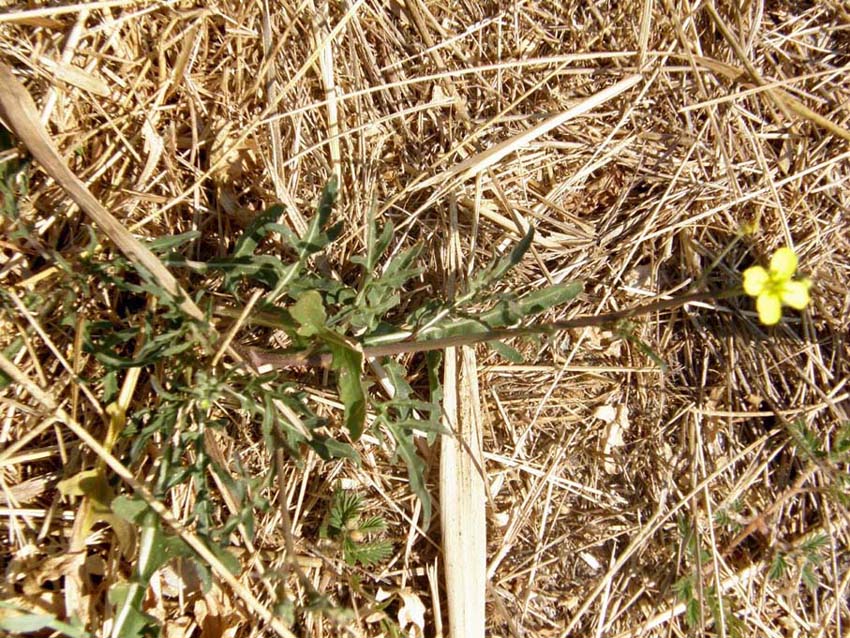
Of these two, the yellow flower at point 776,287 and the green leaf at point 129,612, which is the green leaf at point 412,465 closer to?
the green leaf at point 129,612

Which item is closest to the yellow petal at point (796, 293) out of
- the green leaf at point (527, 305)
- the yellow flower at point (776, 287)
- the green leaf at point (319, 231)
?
the yellow flower at point (776, 287)

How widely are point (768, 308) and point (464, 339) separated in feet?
2.59

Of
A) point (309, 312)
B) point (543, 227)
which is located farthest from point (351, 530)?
point (543, 227)

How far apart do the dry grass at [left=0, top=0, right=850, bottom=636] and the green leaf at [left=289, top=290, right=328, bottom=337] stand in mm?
591

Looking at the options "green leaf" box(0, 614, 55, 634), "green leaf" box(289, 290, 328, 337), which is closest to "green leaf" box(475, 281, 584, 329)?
"green leaf" box(289, 290, 328, 337)

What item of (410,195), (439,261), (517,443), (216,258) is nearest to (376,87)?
(410,195)

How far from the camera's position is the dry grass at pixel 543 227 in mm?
2602

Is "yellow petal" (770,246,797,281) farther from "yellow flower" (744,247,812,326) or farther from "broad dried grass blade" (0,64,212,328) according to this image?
"broad dried grass blade" (0,64,212,328)

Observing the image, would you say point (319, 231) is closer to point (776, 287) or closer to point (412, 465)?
point (412, 465)

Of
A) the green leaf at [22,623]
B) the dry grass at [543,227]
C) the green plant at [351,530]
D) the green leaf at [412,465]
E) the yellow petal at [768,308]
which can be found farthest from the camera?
the green plant at [351,530]

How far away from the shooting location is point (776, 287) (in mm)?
1842

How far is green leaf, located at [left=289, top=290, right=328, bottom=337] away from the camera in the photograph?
7.07 feet

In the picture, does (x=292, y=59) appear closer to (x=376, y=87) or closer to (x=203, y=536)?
(x=376, y=87)

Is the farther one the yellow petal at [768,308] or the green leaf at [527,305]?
the green leaf at [527,305]
